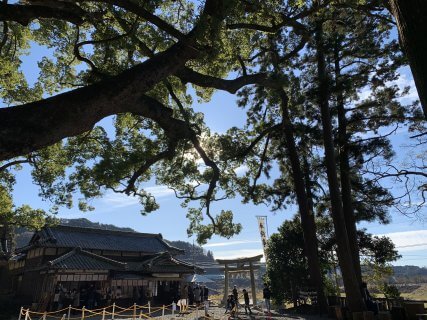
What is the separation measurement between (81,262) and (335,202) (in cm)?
1679

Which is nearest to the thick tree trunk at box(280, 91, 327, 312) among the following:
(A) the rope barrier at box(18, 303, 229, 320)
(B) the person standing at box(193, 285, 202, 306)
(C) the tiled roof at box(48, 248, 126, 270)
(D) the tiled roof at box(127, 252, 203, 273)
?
(A) the rope barrier at box(18, 303, 229, 320)

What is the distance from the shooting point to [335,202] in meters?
13.8

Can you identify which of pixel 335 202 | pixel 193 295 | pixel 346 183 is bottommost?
pixel 193 295

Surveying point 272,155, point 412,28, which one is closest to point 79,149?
point 272,155

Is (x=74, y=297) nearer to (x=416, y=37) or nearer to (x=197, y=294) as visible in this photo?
(x=197, y=294)

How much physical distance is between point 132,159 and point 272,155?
35.3ft

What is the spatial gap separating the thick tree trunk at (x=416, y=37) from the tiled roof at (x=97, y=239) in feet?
82.0

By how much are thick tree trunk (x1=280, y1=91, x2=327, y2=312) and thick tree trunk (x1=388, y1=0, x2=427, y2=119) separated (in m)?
12.7

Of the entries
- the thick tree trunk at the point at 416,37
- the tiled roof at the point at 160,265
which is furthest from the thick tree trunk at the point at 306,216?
the thick tree trunk at the point at 416,37

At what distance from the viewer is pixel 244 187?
15.7 meters

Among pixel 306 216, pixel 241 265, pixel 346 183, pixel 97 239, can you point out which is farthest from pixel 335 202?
pixel 97 239

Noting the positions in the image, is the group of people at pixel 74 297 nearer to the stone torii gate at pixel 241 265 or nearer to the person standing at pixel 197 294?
the person standing at pixel 197 294

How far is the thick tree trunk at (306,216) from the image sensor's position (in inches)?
627

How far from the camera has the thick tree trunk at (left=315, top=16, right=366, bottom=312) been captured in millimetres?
12415
